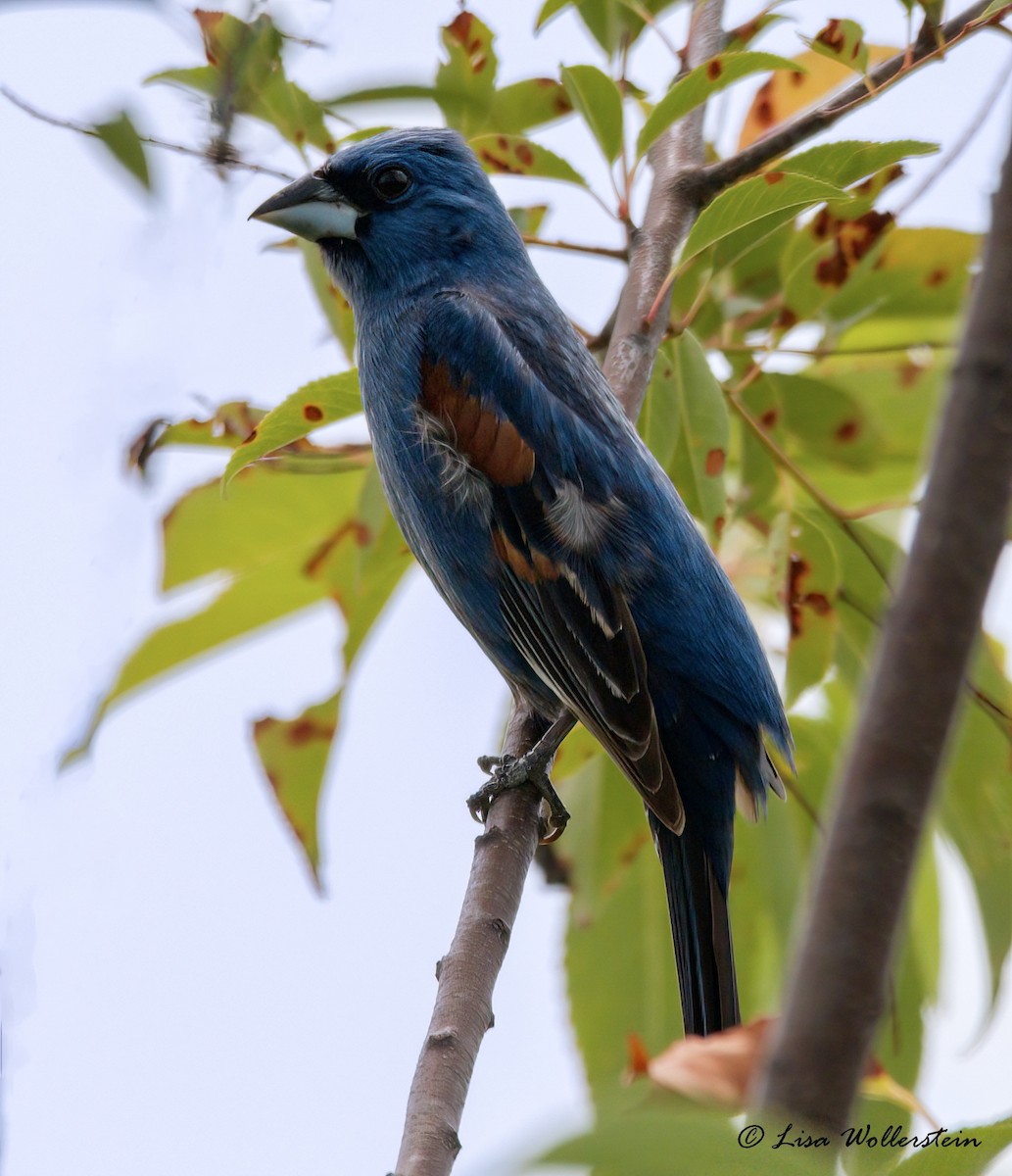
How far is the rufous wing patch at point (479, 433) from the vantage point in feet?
11.0

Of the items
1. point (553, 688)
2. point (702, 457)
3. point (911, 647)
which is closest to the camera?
point (911, 647)

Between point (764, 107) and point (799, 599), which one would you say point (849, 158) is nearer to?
point (799, 599)

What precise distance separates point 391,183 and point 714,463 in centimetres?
145

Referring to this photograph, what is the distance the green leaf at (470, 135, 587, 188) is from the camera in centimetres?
321

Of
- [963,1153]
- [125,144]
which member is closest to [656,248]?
[963,1153]

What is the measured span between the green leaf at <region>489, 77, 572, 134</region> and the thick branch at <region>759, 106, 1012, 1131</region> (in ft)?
8.77

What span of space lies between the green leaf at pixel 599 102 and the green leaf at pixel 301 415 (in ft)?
2.38

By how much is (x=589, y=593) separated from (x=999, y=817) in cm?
104

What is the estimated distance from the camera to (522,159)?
325 centimetres

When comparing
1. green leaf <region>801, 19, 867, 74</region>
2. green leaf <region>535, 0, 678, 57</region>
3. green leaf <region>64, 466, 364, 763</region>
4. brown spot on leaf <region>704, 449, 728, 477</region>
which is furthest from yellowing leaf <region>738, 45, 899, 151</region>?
green leaf <region>64, 466, 364, 763</region>

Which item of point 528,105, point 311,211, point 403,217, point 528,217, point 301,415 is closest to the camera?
point 301,415

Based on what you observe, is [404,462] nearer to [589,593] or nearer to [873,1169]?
[589,593]

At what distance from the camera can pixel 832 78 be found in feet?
12.2

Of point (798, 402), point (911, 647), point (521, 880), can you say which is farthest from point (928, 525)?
point (798, 402)
